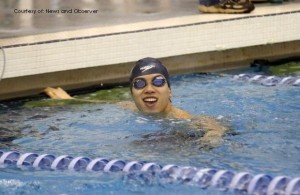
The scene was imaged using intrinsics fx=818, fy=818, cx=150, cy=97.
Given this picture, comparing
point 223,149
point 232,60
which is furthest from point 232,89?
point 223,149

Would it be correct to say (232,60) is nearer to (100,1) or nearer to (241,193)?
Answer: (100,1)

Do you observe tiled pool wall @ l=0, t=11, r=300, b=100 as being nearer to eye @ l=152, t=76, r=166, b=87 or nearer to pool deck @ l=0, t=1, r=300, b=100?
pool deck @ l=0, t=1, r=300, b=100

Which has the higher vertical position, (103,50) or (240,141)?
(103,50)

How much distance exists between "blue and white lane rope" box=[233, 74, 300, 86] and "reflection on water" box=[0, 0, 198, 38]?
153 cm

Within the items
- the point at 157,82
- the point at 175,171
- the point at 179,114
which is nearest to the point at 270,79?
the point at 179,114

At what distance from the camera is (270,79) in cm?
811

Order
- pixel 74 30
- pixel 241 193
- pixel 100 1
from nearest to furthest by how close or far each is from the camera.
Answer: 1. pixel 241 193
2. pixel 74 30
3. pixel 100 1

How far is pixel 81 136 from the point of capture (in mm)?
6453

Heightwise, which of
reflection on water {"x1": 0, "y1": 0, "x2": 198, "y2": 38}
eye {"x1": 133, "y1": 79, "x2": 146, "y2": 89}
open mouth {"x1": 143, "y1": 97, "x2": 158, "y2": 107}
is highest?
reflection on water {"x1": 0, "y1": 0, "x2": 198, "y2": 38}

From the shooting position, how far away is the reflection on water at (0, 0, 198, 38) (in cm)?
903

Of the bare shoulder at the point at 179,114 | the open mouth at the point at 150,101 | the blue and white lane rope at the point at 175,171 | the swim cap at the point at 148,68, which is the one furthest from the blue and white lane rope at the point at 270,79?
the blue and white lane rope at the point at 175,171

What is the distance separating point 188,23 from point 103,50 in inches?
40.8

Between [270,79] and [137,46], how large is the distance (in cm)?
138

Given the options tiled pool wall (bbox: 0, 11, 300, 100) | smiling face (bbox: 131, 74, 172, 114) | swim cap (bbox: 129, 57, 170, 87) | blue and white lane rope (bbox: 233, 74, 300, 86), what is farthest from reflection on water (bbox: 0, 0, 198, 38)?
smiling face (bbox: 131, 74, 172, 114)
